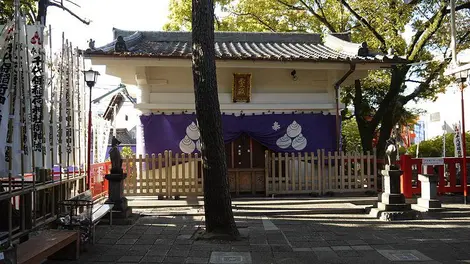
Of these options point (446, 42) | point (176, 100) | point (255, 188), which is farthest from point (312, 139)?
point (446, 42)

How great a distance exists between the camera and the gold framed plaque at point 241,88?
46.9ft

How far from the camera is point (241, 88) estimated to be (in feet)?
47.2

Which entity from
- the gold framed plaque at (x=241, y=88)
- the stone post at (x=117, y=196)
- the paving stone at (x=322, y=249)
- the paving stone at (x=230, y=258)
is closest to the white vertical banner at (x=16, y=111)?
the paving stone at (x=230, y=258)

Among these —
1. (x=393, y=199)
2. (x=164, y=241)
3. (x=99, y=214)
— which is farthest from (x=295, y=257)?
(x=393, y=199)

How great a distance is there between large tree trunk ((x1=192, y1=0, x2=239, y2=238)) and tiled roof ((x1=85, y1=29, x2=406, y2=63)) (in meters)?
5.13

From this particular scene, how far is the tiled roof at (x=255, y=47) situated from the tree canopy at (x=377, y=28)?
1.63 metres

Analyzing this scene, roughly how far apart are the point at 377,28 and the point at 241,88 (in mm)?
8016

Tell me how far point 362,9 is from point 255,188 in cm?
975

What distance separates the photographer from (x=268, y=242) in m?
7.88

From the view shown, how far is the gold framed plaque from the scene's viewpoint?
14305 millimetres

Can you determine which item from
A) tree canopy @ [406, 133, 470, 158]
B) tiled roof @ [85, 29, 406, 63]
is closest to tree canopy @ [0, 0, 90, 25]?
tiled roof @ [85, 29, 406, 63]

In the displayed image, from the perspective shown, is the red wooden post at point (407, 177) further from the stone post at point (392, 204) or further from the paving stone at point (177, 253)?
the paving stone at point (177, 253)

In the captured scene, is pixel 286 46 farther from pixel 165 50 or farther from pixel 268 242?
pixel 268 242

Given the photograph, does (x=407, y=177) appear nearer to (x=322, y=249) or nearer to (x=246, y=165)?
(x=246, y=165)
